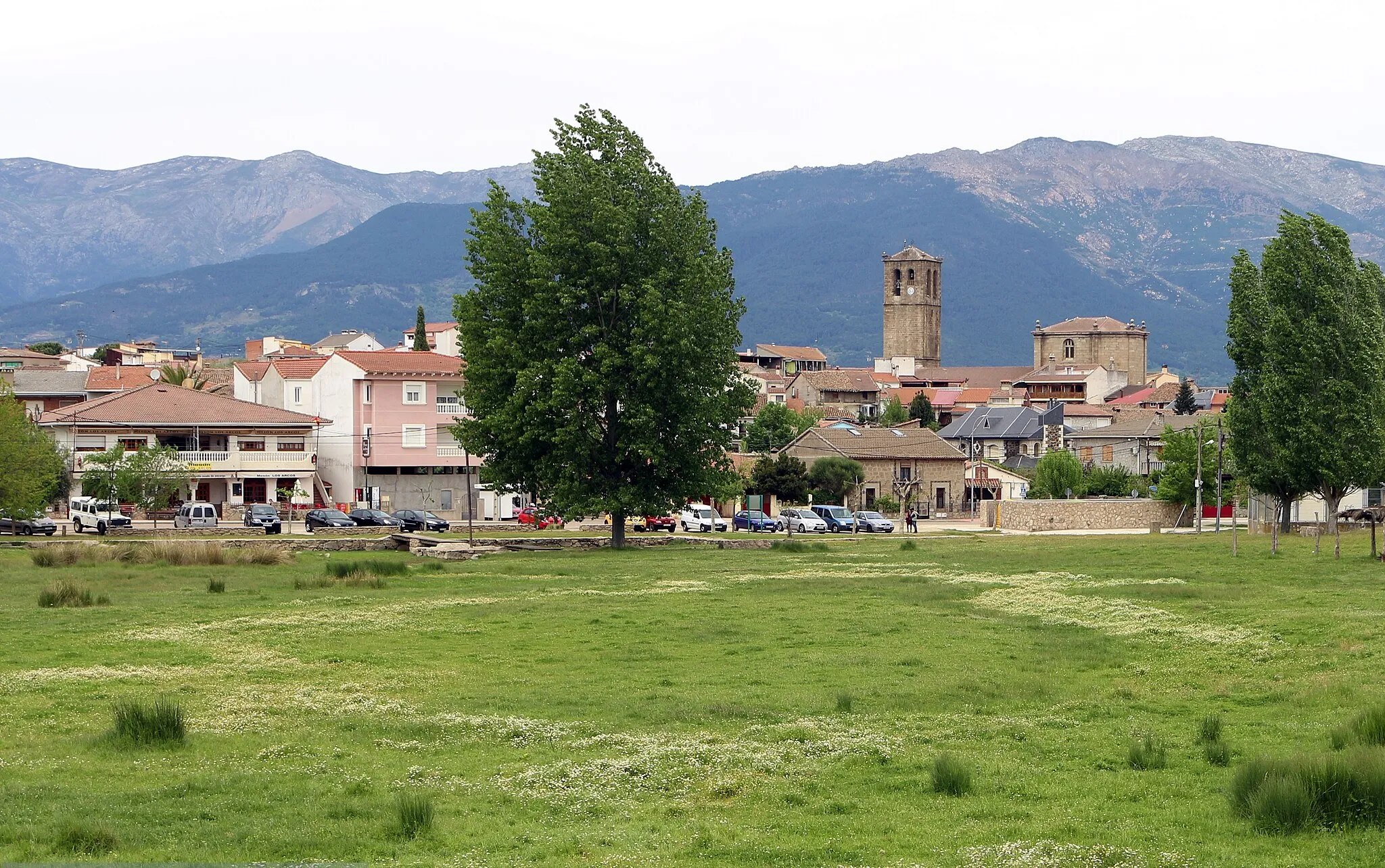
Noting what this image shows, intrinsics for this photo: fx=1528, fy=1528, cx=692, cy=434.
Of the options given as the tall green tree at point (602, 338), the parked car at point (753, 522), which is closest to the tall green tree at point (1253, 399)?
the tall green tree at point (602, 338)

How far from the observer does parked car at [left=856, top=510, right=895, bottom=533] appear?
83625mm

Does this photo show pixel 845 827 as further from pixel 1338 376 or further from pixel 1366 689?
pixel 1338 376

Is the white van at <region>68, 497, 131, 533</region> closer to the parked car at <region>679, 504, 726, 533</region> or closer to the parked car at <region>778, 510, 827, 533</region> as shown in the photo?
the parked car at <region>679, 504, 726, 533</region>

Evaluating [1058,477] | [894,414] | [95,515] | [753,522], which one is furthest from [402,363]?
[894,414]

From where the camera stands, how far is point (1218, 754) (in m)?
16.3

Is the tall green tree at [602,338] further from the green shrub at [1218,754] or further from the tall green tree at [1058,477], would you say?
the tall green tree at [1058,477]

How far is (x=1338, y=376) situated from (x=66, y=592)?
4352cm

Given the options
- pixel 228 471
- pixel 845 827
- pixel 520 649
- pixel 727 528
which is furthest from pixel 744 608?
pixel 228 471

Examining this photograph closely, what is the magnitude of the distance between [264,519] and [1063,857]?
65626 mm

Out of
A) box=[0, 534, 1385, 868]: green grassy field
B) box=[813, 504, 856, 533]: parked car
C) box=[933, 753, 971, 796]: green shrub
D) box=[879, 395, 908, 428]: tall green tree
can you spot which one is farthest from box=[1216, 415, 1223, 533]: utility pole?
box=[879, 395, 908, 428]: tall green tree

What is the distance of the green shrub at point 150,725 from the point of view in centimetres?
1706

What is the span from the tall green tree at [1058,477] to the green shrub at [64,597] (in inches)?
2890

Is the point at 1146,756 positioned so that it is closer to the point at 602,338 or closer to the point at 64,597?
the point at 64,597

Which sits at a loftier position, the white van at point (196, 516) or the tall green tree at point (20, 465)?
the tall green tree at point (20, 465)
